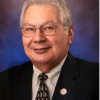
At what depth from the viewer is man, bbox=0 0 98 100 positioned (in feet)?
3.61

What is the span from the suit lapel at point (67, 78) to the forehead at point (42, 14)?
346mm

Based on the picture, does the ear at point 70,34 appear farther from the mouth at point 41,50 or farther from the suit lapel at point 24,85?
the suit lapel at point 24,85

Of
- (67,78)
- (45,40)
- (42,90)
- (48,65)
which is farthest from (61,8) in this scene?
(42,90)

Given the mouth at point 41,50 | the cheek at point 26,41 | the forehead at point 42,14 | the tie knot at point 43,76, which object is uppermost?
the forehead at point 42,14

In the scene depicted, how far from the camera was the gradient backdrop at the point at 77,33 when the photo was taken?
1.23 metres

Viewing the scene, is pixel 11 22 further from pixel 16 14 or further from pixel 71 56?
pixel 71 56

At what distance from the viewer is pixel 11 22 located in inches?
48.8

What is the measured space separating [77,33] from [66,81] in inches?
15.9

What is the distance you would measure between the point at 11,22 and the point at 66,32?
1.54 feet

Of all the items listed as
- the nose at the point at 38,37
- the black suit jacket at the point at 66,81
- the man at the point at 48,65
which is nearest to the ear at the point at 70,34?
the man at the point at 48,65

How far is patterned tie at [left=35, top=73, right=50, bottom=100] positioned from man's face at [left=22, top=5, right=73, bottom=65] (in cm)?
13

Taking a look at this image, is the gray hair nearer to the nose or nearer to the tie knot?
the nose

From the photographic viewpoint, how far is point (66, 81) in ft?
3.89

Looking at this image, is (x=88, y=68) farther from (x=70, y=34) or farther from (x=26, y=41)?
(x=26, y=41)
